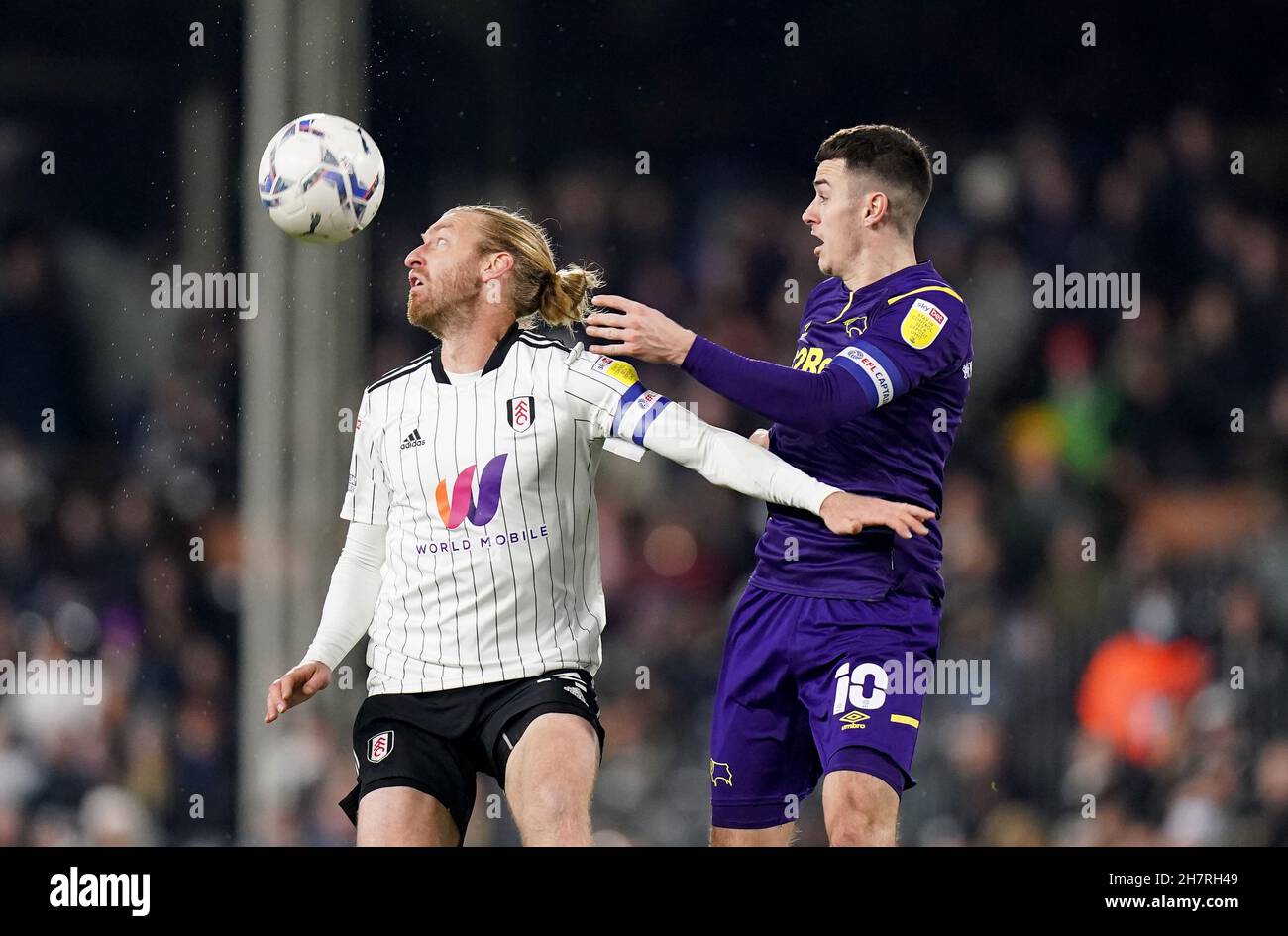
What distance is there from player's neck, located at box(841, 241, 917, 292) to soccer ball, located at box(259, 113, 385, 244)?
56.9 inches

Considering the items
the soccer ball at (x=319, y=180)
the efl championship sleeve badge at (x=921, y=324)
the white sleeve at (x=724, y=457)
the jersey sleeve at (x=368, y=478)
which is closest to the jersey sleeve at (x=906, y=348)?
the efl championship sleeve badge at (x=921, y=324)

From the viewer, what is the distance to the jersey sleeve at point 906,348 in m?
4.44

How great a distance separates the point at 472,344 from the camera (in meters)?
4.76

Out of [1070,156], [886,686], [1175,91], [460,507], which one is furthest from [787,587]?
[1175,91]

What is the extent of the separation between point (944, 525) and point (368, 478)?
400cm

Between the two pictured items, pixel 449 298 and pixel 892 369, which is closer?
pixel 892 369

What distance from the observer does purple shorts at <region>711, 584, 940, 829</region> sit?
4.34 metres

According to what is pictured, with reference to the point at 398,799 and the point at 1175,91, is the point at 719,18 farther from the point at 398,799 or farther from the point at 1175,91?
the point at 398,799

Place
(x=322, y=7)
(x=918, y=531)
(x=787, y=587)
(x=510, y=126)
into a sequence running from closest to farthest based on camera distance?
(x=918, y=531) → (x=787, y=587) → (x=322, y=7) → (x=510, y=126)

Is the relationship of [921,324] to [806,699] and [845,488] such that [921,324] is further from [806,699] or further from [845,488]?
[806,699]

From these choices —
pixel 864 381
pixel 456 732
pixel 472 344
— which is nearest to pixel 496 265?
pixel 472 344

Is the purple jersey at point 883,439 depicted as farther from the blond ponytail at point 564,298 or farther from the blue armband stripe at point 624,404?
the blond ponytail at point 564,298

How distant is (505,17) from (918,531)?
5.84 m

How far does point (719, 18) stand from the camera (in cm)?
935
